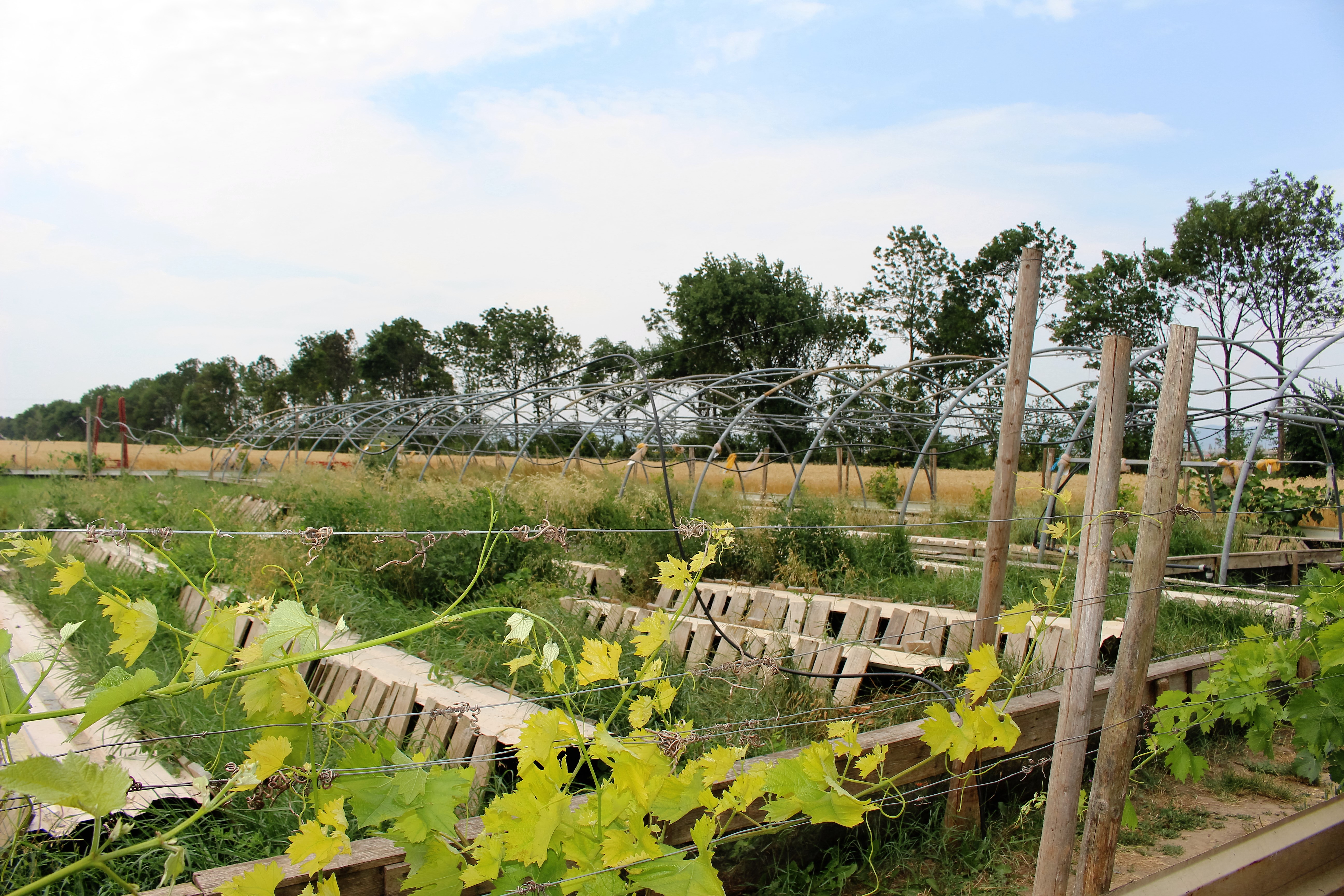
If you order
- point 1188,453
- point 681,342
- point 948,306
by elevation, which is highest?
point 948,306

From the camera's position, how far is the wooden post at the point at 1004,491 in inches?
127

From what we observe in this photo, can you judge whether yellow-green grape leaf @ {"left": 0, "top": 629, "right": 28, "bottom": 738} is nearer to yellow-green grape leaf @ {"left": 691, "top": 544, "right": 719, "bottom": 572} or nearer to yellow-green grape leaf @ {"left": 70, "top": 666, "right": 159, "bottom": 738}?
yellow-green grape leaf @ {"left": 70, "top": 666, "right": 159, "bottom": 738}

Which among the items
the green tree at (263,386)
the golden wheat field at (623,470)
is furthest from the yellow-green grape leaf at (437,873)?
the green tree at (263,386)

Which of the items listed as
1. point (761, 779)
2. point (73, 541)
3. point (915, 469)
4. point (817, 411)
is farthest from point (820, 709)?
point (817, 411)

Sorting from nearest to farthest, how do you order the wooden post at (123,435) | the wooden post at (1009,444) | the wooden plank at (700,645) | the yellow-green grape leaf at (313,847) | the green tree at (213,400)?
the yellow-green grape leaf at (313,847)
the wooden post at (1009,444)
the wooden plank at (700,645)
the wooden post at (123,435)
the green tree at (213,400)

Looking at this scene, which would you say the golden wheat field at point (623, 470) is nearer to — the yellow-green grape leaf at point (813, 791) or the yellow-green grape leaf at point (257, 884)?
the yellow-green grape leaf at point (813, 791)

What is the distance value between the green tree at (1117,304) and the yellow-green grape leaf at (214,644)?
42289mm

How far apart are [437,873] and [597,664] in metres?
0.50

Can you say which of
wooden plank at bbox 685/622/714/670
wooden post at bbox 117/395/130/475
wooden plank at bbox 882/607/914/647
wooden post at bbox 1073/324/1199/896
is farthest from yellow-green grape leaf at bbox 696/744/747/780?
wooden post at bbox 117/395/130/475

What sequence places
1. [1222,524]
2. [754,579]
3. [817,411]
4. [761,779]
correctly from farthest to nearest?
[817,411], [1222,524], [754,579], [761,779]

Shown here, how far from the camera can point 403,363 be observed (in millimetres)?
61250

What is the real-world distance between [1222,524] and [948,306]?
34.6 m

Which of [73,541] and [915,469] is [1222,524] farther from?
[73,541]

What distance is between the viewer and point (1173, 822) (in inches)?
148
